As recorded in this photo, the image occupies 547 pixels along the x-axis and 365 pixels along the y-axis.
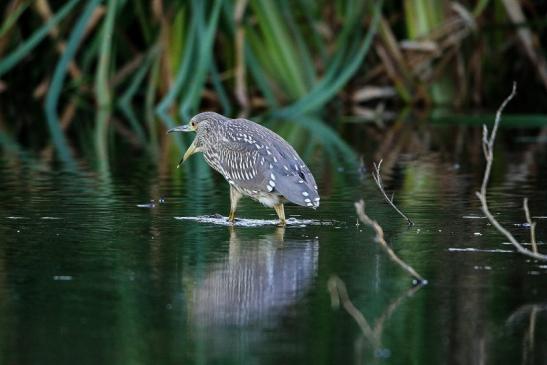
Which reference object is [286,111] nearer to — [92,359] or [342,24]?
[342,24]

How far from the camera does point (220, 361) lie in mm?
5168

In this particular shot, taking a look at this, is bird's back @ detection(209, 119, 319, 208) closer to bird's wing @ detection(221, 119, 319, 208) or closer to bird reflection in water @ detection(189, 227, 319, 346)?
bird's wing @ detection(221, 119, 319, 208)

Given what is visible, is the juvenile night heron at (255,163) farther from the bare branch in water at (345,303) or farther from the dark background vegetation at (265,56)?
the dark background vegetation at (265,56)

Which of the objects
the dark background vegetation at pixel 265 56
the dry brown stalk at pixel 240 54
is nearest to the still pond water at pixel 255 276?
the dark background vegetation at pixel 265 56

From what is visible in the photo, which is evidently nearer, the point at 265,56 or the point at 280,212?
the point at 280,212

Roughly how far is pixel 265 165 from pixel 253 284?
237 cm

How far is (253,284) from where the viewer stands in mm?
6809

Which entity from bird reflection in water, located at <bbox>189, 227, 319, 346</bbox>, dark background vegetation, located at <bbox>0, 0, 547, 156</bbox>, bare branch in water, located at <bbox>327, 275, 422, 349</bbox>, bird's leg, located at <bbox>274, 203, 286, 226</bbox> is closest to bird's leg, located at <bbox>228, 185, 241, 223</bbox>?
bird's leg, located at <bbox>274, 203, 286, 226</bbox>

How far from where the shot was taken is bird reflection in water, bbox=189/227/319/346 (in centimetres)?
593

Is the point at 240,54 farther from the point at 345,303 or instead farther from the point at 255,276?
the point at 345,303

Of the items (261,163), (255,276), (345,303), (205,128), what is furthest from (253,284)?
(205,128)

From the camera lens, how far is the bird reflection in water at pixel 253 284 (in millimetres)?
5926

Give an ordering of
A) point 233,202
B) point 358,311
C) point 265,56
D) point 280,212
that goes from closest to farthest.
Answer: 1. point 358,311
2. point 280,212
3. point 233,202
4. point 265,56

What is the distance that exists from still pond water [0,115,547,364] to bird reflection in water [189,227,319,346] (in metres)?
0.01
